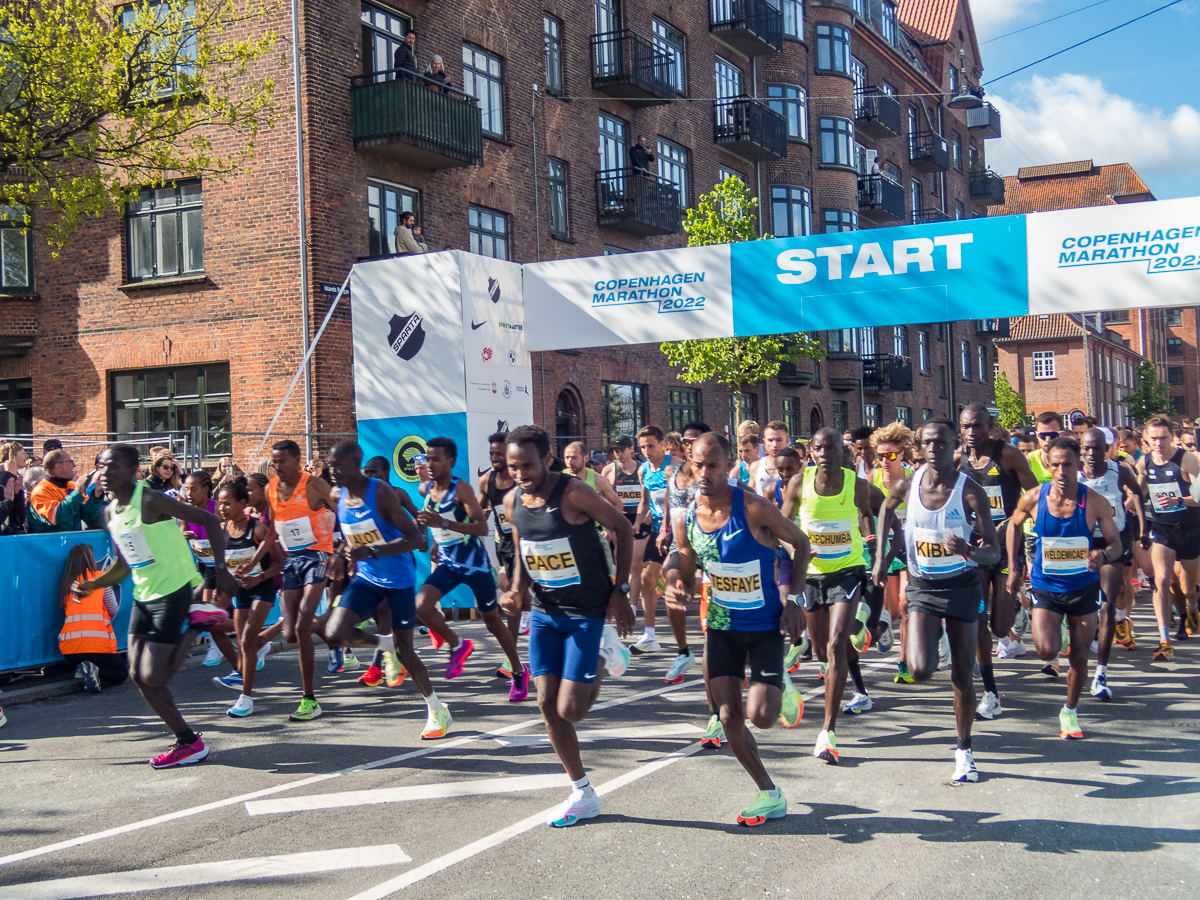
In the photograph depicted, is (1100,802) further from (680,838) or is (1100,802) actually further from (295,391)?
(295,391)

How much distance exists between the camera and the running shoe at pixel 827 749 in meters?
6.70

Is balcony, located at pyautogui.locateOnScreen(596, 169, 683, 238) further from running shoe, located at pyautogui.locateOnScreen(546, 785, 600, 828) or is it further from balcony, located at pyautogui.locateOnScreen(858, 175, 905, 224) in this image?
running shoe, located at pyautogui.locateOnScreen(546, 785, 600, 828)

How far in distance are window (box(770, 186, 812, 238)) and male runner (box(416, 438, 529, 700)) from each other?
25212 mm

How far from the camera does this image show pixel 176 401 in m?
18.9

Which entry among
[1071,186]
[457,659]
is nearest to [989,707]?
[457,659]

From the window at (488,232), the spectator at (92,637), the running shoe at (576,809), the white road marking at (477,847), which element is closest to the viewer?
the white road marking at (477,847)

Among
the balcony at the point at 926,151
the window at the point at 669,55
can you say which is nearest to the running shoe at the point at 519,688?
the window at the point at 669,55

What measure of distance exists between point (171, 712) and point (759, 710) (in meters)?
3.84

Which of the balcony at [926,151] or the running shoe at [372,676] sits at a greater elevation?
the balcony at [926,151]

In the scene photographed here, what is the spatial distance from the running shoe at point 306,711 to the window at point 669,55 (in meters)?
20.5

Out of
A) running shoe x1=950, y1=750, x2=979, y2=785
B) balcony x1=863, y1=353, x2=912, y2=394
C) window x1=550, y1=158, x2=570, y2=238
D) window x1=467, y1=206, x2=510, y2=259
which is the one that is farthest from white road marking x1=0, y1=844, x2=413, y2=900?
balcony x1=863, y1=353, x2=912, y2=394

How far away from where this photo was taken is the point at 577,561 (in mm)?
5809

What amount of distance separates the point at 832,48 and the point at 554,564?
112 feet

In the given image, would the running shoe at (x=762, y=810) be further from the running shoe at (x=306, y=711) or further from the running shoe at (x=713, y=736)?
the running shoe at (x=306, y=711)
